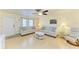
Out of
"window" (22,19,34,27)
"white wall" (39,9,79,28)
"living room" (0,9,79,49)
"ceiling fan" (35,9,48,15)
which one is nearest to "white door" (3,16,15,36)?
"living room" (0,9,79,49)

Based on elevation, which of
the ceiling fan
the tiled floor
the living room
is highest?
the ceiling fan

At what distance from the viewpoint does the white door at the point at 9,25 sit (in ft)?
5.57

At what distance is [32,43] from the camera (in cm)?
174

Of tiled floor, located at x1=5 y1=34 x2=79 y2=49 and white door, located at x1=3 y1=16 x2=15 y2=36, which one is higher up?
white door, located at x1=3 y1=16 x2=15 y2=36

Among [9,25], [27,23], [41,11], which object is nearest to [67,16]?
[41,11]

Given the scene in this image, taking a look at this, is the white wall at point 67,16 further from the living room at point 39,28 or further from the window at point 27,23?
the window at point 27,23

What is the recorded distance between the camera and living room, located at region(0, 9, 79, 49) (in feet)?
5.59

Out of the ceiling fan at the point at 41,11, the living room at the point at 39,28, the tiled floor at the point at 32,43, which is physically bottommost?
the tiled floor at the point at 32,43

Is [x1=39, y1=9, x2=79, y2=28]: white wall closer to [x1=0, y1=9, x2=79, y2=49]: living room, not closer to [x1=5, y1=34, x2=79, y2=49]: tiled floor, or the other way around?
[x1=0, y1=9, x2=79, y2=49]: living room

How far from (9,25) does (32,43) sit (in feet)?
1.37

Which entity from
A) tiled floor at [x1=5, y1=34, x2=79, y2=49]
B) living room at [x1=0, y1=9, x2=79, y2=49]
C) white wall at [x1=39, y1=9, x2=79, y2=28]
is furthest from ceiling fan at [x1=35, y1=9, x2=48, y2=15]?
tiled floor at [x1=5, y1=34, x2=79, y2=49]

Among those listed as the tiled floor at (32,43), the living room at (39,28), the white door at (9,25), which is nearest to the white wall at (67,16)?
the living room at (39,28)
